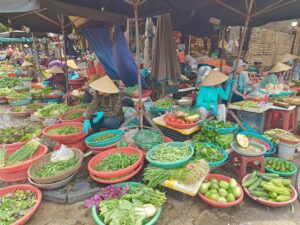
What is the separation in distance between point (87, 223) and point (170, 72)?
3692 mm

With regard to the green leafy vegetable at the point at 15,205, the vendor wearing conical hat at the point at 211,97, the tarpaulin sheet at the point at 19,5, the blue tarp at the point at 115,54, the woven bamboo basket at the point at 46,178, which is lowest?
the green leafy vegetable at the point at 15,205

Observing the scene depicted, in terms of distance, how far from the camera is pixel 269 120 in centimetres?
473

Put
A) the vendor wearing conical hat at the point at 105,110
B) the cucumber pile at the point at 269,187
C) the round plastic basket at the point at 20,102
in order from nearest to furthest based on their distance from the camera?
the cucumber pile at the point at 269,187 < the vendor wearing conical hat at the point at 105,110 < the round plastic basket at the point at 20,102

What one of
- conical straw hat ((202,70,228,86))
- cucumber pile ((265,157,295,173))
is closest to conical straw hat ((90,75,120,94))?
conical straw hat ((202,70,228,86))

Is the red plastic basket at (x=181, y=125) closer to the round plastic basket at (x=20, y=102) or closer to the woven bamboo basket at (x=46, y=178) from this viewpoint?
the woven bamboo basket at (x=46, y=178)

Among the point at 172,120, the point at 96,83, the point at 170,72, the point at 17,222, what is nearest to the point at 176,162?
the point at 172,120

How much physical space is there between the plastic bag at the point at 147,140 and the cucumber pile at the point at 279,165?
70.9 inches

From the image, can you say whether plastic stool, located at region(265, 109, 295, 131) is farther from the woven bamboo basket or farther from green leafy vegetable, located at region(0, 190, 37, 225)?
green leafy vegetable, located at region(0, 190, 37, 225)

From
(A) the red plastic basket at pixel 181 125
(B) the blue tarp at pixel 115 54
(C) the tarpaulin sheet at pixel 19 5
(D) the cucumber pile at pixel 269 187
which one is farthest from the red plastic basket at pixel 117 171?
(B) the blue tarp at pixel 115 54

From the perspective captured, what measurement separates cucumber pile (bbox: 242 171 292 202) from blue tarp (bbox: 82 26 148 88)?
3.47 meters

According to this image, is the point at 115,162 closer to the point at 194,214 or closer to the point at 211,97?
the point at 194,214

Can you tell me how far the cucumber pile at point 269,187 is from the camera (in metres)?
2.67

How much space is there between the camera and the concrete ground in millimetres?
2531

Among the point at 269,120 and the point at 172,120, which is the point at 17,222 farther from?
the point at 269,120
